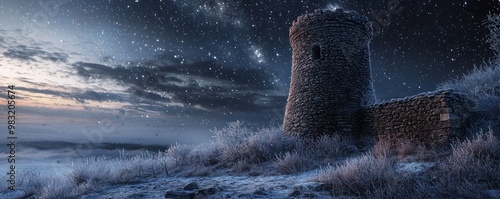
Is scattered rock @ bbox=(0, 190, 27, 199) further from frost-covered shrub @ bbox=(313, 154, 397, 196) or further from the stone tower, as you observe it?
the stone tower

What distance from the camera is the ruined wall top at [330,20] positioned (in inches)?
479

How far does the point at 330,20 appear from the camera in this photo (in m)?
12.2

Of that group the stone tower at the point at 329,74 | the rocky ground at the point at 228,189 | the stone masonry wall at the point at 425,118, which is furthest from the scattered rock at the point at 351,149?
the rocky ground at the point at 228,189

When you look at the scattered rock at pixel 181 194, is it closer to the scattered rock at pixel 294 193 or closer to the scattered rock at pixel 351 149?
the scattered rock at pixel 294 193

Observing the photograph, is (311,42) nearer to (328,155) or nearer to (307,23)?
(307,23)

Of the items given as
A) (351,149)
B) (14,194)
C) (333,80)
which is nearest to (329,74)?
(333,80)

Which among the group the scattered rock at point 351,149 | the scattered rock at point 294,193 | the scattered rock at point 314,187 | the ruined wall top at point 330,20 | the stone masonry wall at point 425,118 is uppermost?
the ruined wall top at point 330,20

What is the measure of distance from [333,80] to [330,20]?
2.63 metres

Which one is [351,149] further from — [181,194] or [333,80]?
[181,194]

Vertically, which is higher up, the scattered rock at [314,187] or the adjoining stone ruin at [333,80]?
the adjoining stone ruin at [333,80]

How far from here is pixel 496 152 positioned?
5594mm

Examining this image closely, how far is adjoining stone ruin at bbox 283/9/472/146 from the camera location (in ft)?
37.2

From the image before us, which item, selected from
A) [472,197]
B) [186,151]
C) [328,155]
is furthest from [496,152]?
[186,151]

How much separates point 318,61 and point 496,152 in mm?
7359
